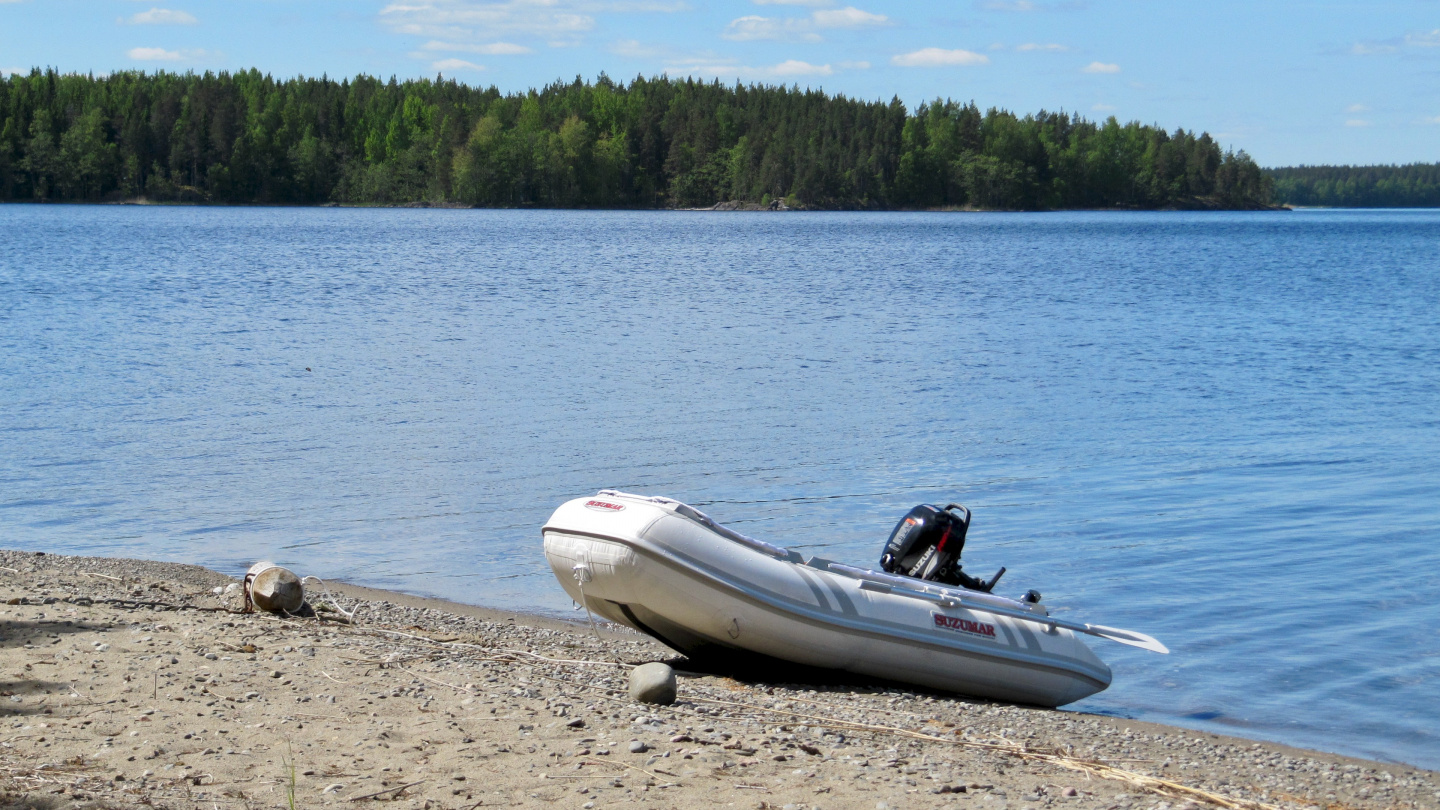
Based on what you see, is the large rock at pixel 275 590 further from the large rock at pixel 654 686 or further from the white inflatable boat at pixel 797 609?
the large rock at pixel 654 686

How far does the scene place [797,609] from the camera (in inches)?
266

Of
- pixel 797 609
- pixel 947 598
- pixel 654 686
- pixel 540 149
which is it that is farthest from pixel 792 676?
pixel 540 149

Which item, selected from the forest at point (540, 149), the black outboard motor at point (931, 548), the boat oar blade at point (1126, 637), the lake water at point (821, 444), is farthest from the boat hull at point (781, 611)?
the forest at point (540, 149)

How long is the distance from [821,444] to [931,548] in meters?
7.38

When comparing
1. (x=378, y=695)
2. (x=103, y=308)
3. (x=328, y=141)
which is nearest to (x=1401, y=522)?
(x=378, y=695)

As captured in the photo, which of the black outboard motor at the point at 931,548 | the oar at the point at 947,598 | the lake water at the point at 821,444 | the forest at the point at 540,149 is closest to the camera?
the oar at the point at 947,598

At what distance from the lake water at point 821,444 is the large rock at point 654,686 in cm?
305

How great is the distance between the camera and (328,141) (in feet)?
440

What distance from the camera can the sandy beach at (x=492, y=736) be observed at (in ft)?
14.4

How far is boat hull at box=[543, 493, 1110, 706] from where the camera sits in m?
6.54

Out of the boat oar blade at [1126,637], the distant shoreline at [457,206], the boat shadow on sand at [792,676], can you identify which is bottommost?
the boat shadow on sand at [792,676]

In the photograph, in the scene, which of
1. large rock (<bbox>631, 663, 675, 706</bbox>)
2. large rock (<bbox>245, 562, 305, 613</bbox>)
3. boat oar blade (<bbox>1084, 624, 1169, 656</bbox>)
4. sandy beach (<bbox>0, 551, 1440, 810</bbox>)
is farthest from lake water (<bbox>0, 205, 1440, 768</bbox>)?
large rock (<bbox>631, 663, 675, 706</bbox>)

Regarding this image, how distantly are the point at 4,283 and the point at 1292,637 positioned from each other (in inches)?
1497

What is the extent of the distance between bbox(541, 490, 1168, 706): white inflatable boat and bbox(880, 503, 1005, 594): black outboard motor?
11.0 inches
